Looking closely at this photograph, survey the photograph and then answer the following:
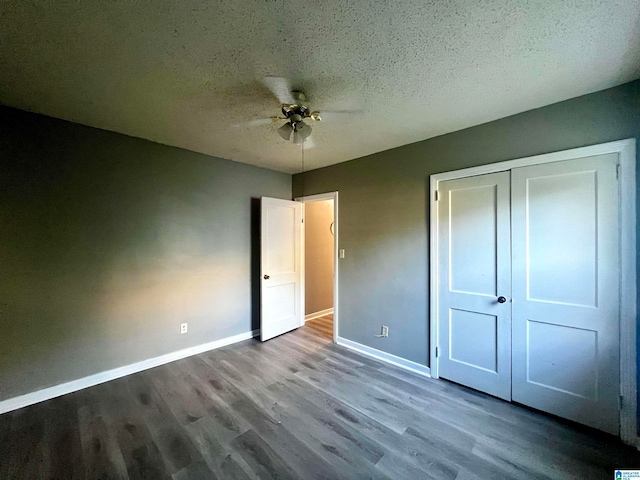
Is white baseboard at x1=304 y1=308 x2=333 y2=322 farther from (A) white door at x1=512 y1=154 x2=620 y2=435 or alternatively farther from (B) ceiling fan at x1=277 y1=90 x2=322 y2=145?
(B) ceiling fan at x1=277 y1=90 x2=322 y2=145

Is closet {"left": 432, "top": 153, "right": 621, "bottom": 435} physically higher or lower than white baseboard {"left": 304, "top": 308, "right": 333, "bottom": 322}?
higher

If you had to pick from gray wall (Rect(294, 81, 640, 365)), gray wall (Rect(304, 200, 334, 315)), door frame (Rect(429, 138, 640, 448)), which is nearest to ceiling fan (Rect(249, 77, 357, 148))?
gray wall (Rect(294, 81, 640, 365))

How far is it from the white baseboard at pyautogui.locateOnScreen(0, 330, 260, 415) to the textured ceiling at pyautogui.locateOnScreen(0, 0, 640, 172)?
2.43 m

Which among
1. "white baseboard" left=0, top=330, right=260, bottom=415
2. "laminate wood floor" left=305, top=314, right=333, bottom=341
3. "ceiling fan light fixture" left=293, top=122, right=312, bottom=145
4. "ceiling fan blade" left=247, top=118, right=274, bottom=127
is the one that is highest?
"ceiling fan blade" left=247, top=118, right=274, bottom=127

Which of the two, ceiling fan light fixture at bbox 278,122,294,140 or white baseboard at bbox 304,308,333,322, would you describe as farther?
white baseboard at bbox 304,308,333,322

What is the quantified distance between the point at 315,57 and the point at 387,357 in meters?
2.97

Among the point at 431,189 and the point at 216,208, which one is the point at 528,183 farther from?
the point at 216,208

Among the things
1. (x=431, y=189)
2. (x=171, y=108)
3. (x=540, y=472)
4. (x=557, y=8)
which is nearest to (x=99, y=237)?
(x=171, y=108)

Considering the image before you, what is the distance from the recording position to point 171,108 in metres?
2.07

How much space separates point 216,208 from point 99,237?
123 cm

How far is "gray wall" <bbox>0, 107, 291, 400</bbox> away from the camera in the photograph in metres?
2.10

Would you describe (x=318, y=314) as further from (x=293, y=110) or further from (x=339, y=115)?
(x=293, y=110)

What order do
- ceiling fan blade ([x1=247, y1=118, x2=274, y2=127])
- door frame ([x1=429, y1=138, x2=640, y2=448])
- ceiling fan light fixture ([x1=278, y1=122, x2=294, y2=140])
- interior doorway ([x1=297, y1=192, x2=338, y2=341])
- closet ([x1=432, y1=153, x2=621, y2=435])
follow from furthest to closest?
1. interior doorway ([x1=297, y1=192, x2=338, y2=341])
2. ceiling fan blade ([x1=247, y1=118, x2=274, y2=127])
3. ceiling fan light fixture ([x1=278, y1=122, x2=294, y2=140])
4. closet ([x1=432, y1=153, x2=621, y2=435])
5. door frame ([x1=429, y1=138, x2=640, y2=448])

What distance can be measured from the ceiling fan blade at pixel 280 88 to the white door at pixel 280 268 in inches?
68.2
